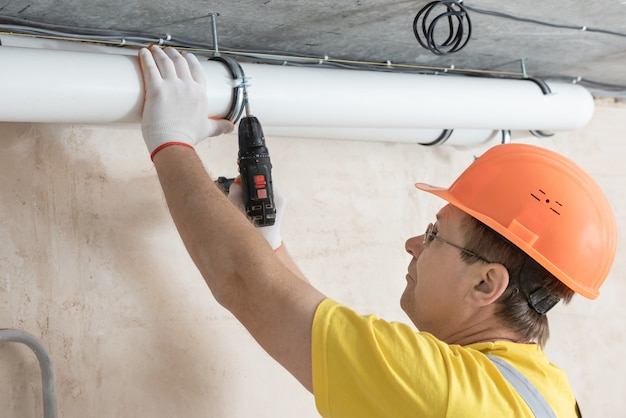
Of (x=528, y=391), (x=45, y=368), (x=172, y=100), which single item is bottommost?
(x=528, y=391)

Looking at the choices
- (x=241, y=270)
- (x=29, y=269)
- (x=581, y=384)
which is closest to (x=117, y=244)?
(x=29, y=269)

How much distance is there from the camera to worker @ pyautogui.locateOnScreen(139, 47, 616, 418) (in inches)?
44.1

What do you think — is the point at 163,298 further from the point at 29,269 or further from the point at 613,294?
the point at 613,294

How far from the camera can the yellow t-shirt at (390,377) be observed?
111cm

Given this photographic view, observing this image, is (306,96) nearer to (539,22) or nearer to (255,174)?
(255,174)

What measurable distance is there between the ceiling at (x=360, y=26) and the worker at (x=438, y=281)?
20 centimetres

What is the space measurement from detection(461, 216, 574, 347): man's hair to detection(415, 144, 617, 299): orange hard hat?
0.03 meters

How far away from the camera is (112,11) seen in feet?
4.98

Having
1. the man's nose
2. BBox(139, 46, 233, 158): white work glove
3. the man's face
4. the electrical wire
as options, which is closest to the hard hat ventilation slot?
the man's face

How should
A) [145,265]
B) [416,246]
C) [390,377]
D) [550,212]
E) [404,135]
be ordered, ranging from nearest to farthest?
[390,377], [550,212], [416,246], [145,265], [404,135]

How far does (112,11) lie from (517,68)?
1277mm

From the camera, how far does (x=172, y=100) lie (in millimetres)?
1357

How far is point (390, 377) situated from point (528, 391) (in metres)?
0.24

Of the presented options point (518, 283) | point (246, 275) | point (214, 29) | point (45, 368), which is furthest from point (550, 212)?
point (45, 368)
